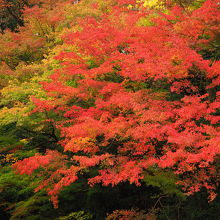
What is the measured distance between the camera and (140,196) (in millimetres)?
12086

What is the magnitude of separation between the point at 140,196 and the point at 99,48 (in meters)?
8.21

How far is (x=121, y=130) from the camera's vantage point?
871 cm

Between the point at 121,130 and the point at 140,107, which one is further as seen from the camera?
the point at 140,107

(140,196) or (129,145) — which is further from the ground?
(129,145)

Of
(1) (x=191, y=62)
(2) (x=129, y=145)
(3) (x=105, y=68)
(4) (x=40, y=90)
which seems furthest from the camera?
(4) (x=40, y=90)

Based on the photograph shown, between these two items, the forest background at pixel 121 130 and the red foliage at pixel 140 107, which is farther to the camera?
the forest background at pixel 121 130

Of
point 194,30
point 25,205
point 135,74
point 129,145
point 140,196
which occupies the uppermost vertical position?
point 194,30

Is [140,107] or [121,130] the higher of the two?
[140,107]

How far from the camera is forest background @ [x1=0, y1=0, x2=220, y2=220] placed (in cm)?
838

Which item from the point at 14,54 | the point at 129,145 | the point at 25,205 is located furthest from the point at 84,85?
the point at 14,54

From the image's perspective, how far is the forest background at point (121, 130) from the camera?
8.38 metres

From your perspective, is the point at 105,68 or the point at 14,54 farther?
the point at 14,54

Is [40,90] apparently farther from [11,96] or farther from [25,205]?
[25,205]

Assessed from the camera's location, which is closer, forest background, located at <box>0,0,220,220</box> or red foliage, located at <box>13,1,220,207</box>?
red foliage, located at <box>13,1,220,207</box>
